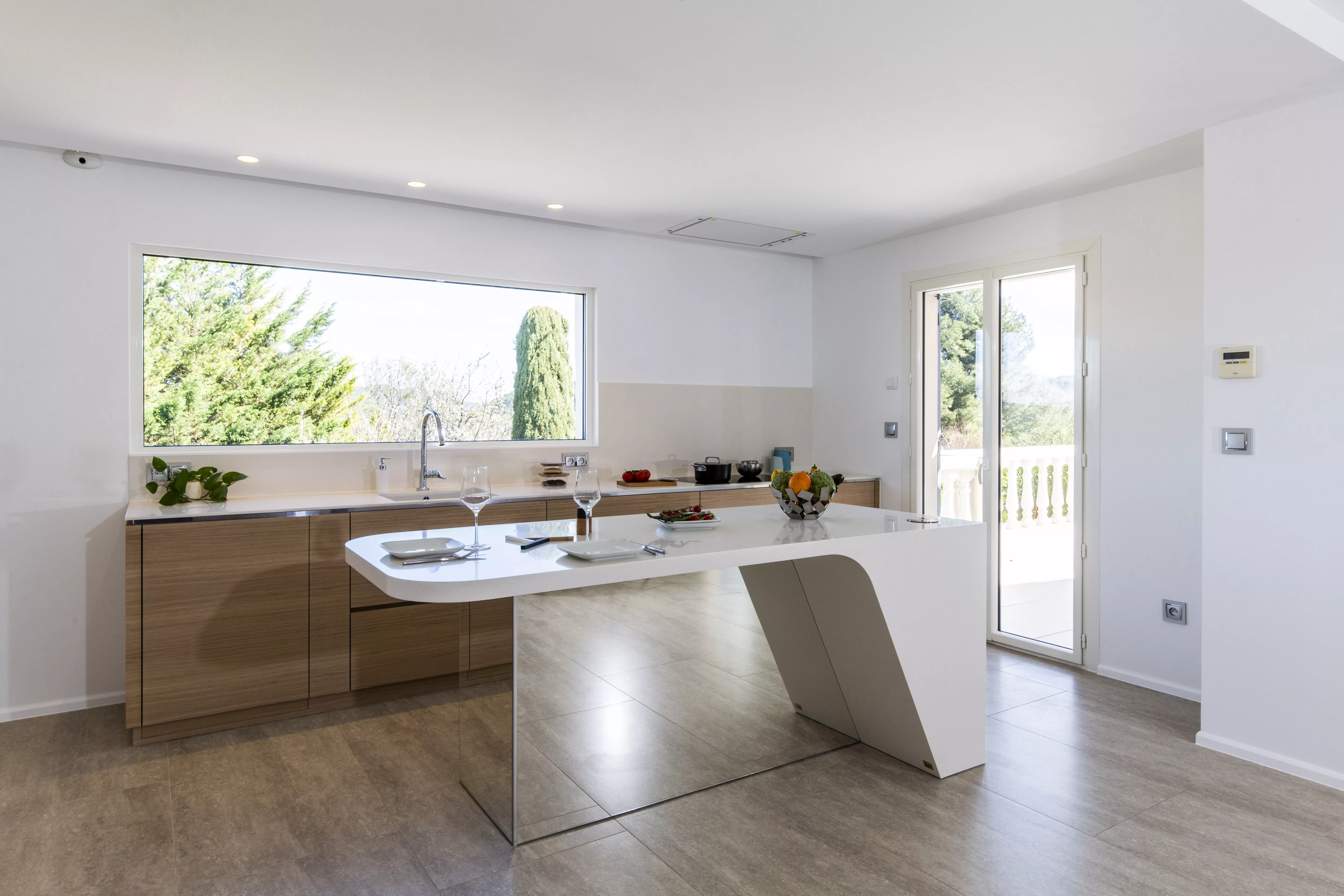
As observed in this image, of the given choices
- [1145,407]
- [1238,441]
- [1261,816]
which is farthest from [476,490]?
[1145,407]

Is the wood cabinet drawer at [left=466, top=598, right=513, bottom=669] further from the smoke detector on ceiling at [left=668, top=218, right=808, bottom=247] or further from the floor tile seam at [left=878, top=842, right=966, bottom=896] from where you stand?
the smoke detector on ceiling at [left=668, top=218, right=808, bottom=247]

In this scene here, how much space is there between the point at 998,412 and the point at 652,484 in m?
1.98

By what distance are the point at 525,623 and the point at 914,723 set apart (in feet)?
4.46

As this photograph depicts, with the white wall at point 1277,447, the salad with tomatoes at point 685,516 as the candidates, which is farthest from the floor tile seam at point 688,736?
the white wall at point 1277,447

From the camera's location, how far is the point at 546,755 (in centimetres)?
256

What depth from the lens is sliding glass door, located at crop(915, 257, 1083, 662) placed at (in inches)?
157

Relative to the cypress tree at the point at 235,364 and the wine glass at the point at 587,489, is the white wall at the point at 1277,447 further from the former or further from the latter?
the cypress tree at the point at 235,364

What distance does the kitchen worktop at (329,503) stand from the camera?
308 centimetres

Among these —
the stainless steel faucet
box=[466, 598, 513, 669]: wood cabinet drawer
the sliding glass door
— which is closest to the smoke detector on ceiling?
the sliding glass door

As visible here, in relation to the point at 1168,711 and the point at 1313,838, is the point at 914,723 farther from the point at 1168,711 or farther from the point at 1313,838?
the point at 1168,711

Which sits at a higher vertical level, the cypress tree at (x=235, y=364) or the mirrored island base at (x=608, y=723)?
the cypress tree at (x=235, y=364)

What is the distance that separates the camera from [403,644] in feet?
11.4

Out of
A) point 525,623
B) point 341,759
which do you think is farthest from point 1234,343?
point 341,759

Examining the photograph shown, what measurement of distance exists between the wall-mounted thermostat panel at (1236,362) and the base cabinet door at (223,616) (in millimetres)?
3620
